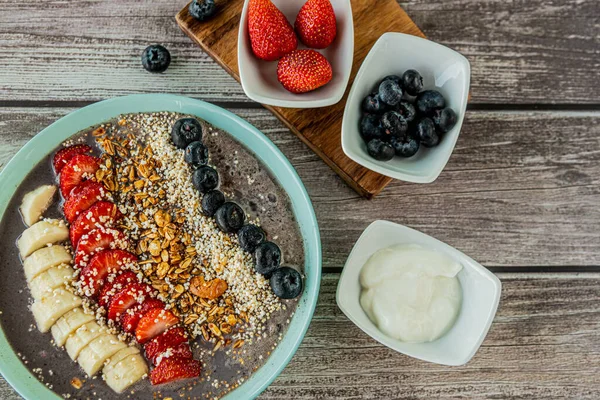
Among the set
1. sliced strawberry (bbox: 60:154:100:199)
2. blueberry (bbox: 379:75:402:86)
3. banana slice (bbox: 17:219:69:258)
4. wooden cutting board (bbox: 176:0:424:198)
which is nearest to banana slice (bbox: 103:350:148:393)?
banana slice (bbox: 17:219:69:258)

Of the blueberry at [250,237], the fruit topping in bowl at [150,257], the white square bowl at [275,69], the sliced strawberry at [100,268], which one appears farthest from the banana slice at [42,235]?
the white square bowl at [275,69]

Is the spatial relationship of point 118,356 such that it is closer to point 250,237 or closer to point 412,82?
point 250,237

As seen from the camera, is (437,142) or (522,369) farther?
(522,369)

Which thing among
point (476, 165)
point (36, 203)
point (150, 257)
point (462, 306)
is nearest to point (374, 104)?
point (476, 165)

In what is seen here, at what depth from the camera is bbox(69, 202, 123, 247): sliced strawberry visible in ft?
4.52

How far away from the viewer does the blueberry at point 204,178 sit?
1.39 meters

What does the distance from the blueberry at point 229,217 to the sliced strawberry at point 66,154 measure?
390 mm

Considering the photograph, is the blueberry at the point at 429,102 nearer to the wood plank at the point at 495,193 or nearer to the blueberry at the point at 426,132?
the blueberry at the point at 426,132

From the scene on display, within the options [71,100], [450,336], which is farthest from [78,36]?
[450,336]

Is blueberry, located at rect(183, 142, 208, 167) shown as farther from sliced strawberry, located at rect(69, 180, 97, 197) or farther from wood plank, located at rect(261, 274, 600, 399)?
wood plank, located at rect(261, 274, 600, 399)

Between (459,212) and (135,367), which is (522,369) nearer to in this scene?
(459,212)

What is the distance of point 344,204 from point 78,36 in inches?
35.3

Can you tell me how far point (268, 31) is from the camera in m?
1.36

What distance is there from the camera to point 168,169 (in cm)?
144
